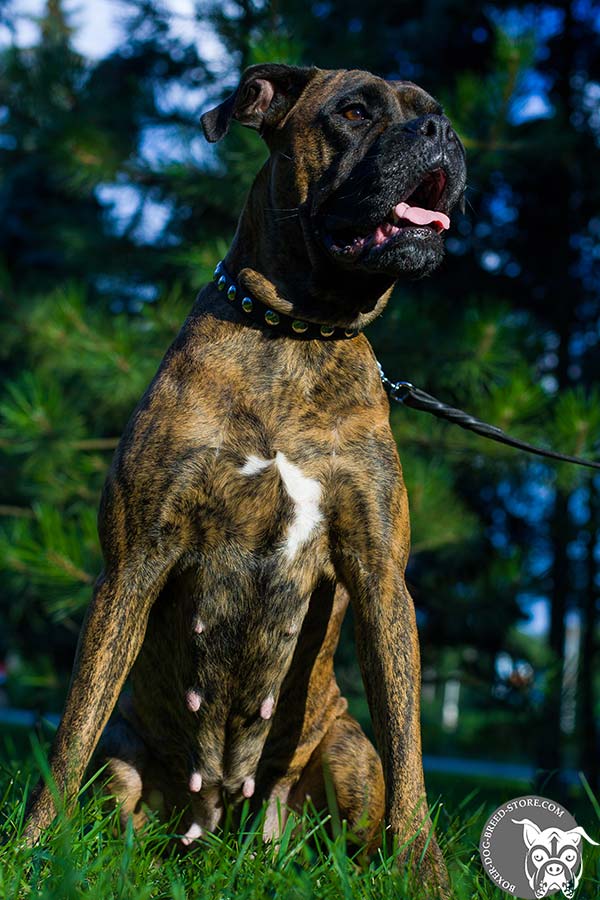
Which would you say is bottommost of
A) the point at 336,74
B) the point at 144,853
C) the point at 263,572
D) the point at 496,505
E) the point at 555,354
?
the point at 496,505

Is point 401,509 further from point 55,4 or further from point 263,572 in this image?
point 55,4

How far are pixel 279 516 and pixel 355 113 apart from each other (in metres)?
1.31

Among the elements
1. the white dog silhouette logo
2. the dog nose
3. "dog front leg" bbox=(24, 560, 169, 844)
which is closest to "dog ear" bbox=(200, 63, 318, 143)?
the dog nose

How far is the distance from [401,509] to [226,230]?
5.32 meters

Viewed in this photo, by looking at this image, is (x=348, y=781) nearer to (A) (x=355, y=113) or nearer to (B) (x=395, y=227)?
(B) (x=395, y=227)

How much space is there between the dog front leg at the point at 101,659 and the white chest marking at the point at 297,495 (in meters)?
0.39

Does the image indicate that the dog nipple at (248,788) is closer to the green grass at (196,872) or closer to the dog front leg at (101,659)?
the green grass at (196,872)

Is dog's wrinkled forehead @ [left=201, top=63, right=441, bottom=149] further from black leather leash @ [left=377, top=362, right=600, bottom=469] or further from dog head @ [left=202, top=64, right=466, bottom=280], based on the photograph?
black leather leash @ [left=377, top=362, right=600, bottom=469]

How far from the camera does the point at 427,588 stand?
741cm

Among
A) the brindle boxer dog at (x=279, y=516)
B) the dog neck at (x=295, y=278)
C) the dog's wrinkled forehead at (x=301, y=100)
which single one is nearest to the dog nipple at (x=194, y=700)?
the brindle boxer dog at (x=279, y=516)

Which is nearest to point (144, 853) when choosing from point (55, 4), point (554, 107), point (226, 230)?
point (226, 230)

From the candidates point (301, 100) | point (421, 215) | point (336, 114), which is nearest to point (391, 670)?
point (421, 215)

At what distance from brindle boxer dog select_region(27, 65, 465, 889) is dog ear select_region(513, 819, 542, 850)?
10.7 inches

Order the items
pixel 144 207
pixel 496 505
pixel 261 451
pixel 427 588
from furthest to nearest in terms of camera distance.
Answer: pixel 496 505
pixel 144 207
pixel 427 588
pixel 261 451
